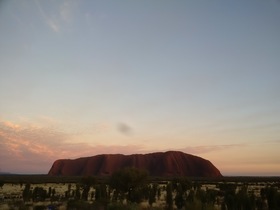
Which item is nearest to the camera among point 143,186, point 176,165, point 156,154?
point 143,186

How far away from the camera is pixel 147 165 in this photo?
6471 inches

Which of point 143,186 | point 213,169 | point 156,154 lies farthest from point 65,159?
point 143,186

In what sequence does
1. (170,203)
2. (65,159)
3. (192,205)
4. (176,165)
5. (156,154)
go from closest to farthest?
(192,205) < (170,203) < (176,165) < (156,154) < (65,159)

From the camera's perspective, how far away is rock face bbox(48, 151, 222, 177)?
156125 mm

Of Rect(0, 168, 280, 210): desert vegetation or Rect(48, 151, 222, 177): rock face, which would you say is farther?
Rect(48, 151, 222, 177): rock face

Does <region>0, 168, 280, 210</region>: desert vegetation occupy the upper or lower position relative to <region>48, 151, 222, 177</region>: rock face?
lower

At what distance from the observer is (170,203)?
2858cm

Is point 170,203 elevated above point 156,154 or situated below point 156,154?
below

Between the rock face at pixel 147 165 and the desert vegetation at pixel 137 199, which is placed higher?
the rock face at pixel 147 165

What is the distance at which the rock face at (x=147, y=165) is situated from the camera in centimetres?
15612

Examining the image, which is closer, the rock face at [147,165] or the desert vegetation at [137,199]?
the desert vegetation at [137,199]

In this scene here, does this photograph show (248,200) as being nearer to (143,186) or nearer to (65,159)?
(143,186)

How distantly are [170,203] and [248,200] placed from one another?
22.9 feet

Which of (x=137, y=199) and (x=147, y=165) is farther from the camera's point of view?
(x=147, y=165)
